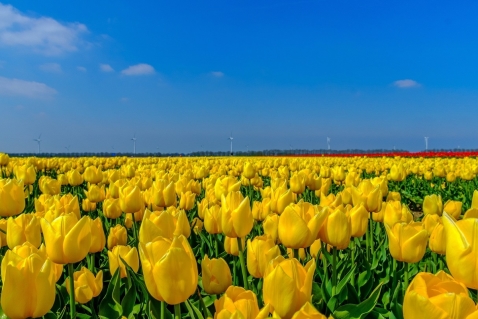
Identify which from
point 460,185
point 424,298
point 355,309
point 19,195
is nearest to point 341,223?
point 355,309

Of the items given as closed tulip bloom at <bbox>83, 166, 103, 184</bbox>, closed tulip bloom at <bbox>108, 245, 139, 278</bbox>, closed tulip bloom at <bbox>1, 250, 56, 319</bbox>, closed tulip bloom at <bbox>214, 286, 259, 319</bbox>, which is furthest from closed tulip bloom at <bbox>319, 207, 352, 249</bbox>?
closed tulip bloom at <bbox>83, 166, 103, 184</bbox>

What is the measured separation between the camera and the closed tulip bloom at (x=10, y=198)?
324 cm

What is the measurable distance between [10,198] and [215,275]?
209cm

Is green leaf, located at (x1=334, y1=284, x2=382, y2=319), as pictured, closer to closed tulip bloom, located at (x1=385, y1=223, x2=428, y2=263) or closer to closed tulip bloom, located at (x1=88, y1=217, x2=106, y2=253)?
closed tulip bloom, located at (x1=385, y1=223, x2=428, y2=263)

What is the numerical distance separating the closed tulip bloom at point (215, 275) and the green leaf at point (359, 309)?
23.1 inches

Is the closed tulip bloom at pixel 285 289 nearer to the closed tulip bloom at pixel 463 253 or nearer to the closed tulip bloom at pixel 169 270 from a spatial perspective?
the closed tulip bloom at pixel 169 270

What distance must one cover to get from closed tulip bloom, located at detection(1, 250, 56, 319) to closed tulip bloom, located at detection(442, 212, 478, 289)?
4.59ft

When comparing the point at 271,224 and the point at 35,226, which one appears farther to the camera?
the point at 271,224

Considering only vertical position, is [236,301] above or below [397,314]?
above

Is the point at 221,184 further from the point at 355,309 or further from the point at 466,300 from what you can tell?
the point at 466,300

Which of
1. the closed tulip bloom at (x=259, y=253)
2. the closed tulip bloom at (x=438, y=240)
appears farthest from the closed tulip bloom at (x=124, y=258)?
the closed tulip bloom at (x=438, y=240)

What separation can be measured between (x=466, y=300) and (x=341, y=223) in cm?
120

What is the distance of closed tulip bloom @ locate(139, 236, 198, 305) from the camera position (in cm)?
145

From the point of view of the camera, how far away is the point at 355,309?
6.77 feet
